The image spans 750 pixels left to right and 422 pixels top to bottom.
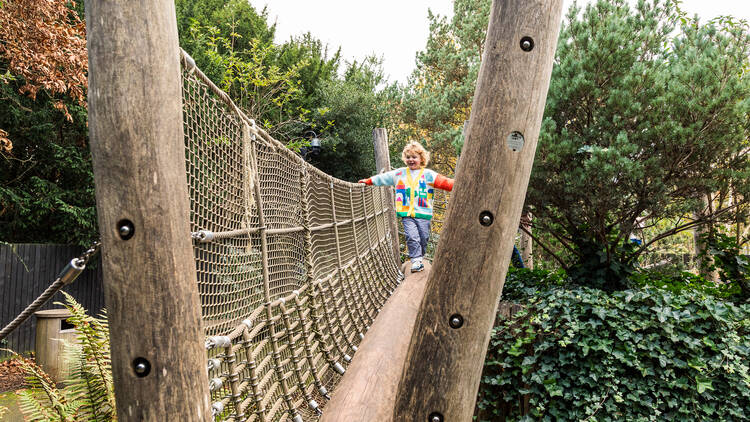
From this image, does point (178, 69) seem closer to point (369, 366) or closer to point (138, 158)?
point (138, 158)

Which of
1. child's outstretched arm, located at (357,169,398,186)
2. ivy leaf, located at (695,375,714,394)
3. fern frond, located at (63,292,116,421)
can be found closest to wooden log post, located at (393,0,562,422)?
fern frond, located at (63,292,116,421)

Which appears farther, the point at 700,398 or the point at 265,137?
the point at 700,398

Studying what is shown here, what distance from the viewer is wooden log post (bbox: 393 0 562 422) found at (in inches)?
55.4

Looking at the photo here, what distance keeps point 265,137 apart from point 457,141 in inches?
129

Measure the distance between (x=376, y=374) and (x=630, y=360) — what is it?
2150 mm

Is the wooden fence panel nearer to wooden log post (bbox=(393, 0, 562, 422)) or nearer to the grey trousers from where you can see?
the grey trousers

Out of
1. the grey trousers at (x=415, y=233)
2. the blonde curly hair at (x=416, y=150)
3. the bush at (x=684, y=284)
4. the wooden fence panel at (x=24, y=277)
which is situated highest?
the blonde curly hair at (x=416, y=150)

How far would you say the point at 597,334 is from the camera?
3623 mm

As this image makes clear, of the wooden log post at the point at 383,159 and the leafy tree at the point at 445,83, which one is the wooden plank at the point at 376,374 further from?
the leafy tree at the point at 445,83

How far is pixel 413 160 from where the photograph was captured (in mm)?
4711

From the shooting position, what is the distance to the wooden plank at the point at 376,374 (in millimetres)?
2027

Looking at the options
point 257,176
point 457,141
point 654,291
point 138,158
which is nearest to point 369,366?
point 257,176

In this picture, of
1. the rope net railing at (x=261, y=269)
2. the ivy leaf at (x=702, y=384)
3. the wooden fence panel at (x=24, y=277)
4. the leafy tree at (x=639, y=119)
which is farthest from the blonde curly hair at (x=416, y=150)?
the wooden fence panel at (x=24, y=277)

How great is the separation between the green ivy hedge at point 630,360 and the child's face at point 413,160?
1726mm
